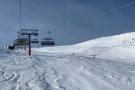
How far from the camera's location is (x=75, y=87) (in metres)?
7.48

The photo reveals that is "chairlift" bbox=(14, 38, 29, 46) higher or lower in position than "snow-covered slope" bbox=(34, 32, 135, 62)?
higher

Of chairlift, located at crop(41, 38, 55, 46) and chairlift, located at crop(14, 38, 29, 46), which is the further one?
chairlift, located at crop(41, 38, 55, 46)

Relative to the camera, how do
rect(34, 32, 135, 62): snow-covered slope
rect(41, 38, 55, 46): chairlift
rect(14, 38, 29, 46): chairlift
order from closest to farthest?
rect(34, 32, 135, 62): snow-covered slope
rect(14, 38, 29, 46): chairlift
rect(41, 38, 55, 46): chairlift

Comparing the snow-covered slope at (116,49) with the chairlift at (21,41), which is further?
the chairlift at (21,41)

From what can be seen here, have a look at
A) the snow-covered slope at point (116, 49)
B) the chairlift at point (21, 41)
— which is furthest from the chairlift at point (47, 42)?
the snow-covered slope at point (116, 49)

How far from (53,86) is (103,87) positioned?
63.7 inches

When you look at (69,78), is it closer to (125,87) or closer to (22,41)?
(125,87)

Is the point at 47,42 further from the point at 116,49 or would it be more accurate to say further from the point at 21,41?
the point at 116,49

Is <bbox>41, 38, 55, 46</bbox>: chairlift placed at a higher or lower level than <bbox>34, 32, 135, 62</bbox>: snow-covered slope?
higher

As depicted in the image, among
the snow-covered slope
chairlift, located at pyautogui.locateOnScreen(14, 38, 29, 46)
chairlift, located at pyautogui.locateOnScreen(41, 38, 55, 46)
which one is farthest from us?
chairlift, located at pyautogui.locateOnScreen(41, 38, 55, 46)

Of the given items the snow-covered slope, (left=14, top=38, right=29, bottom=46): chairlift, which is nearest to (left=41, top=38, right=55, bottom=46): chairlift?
(left=14, top=38, right=29, bottom=46): chairlift

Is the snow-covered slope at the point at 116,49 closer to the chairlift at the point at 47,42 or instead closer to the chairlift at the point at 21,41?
the chairlift at the point at 47,42

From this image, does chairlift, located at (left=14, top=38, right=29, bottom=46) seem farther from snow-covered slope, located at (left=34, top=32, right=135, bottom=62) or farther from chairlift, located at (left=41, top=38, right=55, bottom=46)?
snow-covered slope, located at (left=34, top=32, right=135, bottom=62)

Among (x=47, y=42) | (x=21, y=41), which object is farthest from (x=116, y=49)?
(x=21, y=41)
